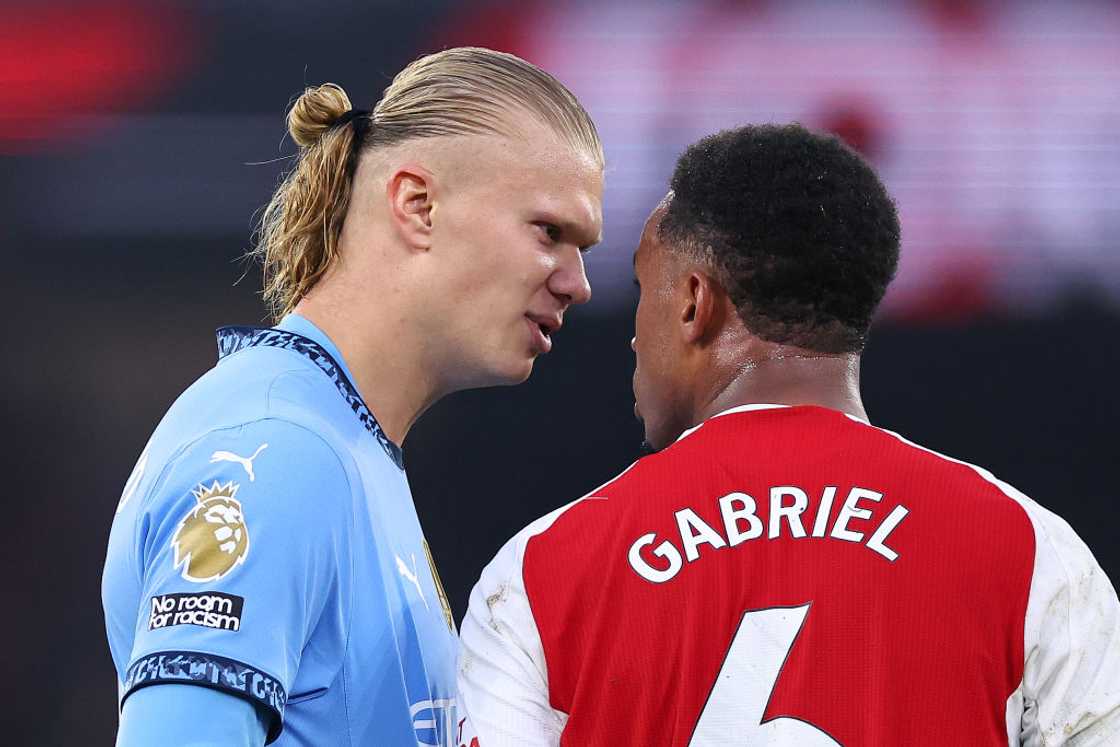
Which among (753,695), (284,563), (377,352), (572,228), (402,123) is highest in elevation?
(402,123)

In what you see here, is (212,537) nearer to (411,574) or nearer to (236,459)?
(236,459)

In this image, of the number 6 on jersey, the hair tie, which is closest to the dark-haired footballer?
the number 6 on jersey

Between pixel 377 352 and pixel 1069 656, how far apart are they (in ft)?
2.32

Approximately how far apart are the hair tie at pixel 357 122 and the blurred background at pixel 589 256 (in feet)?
3.63

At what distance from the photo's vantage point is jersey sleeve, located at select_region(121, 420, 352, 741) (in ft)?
3.01

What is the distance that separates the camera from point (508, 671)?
3.41 feet

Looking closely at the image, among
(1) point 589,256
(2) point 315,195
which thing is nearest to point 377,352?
(2) point 315,195

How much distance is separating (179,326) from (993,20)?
171 centimetres

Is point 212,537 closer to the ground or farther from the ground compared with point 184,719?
farther from the ground

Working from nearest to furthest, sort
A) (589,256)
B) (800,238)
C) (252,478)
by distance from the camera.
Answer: (252,478) < (800,238) < (589,256)

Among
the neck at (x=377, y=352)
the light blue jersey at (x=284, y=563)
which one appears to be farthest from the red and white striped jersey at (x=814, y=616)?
the neck at (x=377, y=352)

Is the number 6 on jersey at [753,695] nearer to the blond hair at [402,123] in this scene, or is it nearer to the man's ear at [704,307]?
the man's ear at [704,307]

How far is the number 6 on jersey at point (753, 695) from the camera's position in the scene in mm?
960

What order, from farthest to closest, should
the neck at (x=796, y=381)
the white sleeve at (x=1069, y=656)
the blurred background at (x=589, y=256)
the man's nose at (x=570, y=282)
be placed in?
1. the blurred background at (x=589, y=256)
2. the man's nose at (x=570, y=282)
3. the neck at (x=796, y=381)
4. the white sleeve at (x=1069, y=656)
